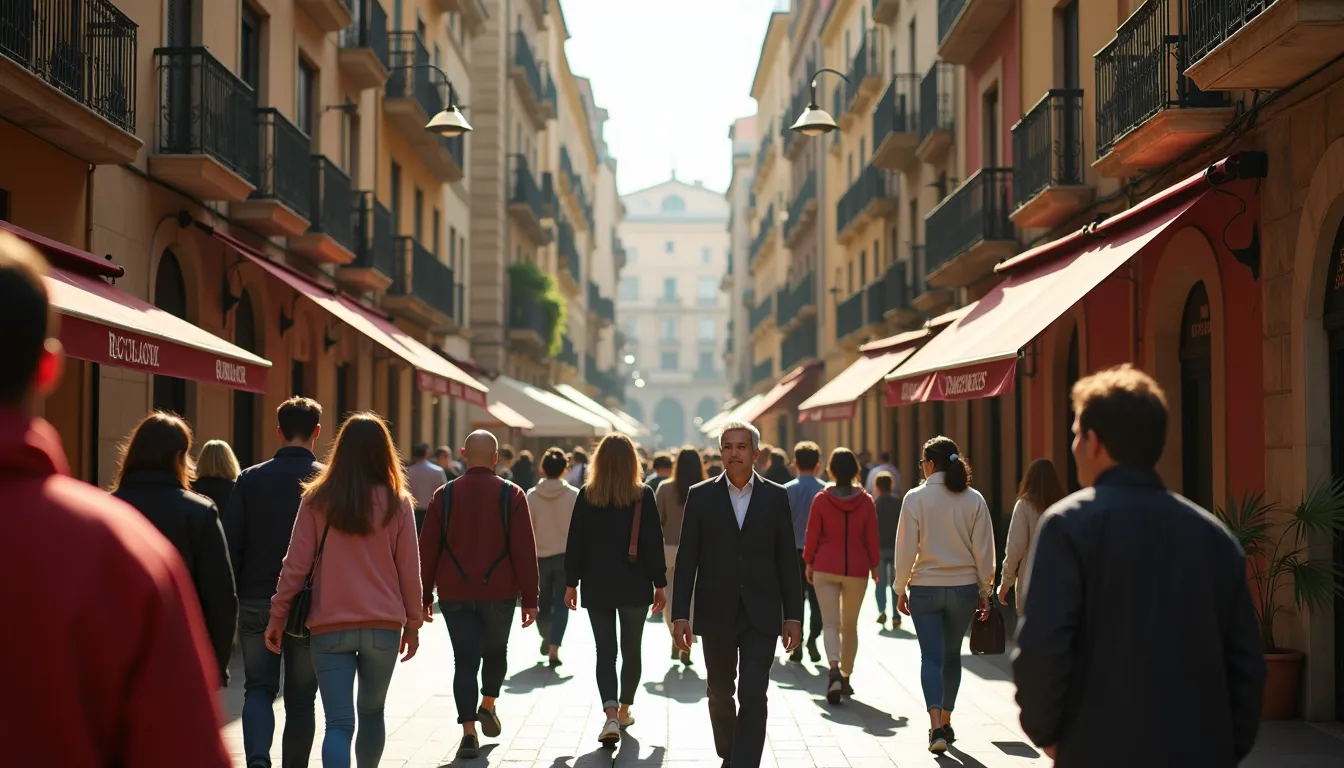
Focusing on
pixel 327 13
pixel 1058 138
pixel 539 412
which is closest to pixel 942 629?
pixel 1058 138

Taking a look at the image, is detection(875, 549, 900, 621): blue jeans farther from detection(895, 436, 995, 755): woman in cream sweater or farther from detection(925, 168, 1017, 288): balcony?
detection(895, 436, 995, 755): woman in cream sweater

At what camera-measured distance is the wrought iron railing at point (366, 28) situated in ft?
71.9

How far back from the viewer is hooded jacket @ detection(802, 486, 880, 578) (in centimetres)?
1129

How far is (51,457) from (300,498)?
5079 millimetres

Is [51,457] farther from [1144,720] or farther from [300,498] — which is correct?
[300,498]

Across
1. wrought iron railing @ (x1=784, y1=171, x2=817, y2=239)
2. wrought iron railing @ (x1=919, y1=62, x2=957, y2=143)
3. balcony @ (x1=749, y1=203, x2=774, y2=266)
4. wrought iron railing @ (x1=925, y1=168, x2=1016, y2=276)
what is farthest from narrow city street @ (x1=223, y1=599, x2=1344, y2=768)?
balcony @ (x1=749, y1=203, x2=774, y2=266)

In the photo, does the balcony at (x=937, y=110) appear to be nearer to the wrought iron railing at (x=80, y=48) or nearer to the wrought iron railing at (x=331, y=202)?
the wrought iron railing at (x=331, y=202)

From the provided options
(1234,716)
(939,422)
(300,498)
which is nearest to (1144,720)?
(1234,716)

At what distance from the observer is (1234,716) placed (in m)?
3.92

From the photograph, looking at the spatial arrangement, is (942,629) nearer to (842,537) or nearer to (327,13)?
(842,537)

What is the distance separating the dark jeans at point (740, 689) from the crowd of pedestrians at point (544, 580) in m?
0.01

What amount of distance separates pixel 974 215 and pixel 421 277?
10614 mm

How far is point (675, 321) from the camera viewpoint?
11350 cm

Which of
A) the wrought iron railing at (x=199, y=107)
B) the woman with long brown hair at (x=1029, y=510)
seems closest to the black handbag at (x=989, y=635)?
the woman with long brown hair at (x=1029, y=510)
